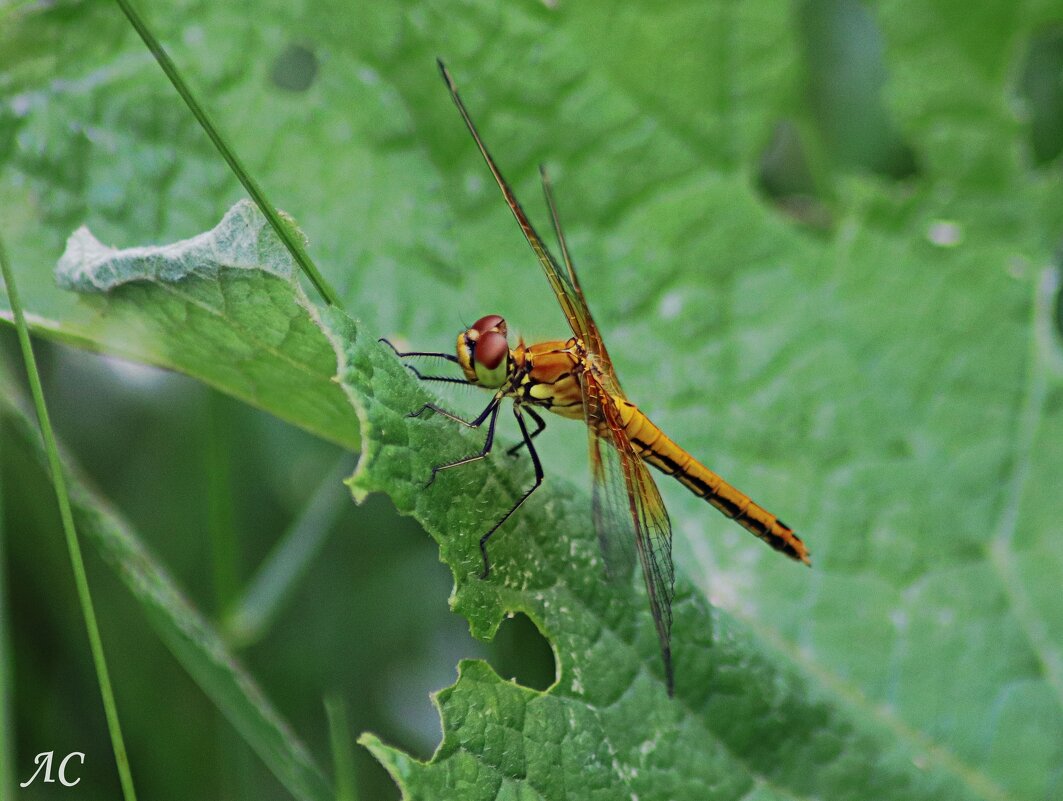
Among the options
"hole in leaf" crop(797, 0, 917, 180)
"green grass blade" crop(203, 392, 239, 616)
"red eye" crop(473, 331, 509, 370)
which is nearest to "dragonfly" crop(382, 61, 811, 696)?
"red eye" crop(473, 331, 509, 370)

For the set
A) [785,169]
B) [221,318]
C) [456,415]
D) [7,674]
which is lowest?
[7,674]

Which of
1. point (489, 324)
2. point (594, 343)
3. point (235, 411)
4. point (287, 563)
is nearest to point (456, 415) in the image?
point (489, 324)

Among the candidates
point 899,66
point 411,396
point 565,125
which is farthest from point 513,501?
point 899,66

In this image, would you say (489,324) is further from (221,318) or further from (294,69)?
(294,69)

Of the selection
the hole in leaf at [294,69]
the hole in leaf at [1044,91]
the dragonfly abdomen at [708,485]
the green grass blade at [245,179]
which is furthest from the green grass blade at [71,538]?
the hole in leaf at [1044,91]

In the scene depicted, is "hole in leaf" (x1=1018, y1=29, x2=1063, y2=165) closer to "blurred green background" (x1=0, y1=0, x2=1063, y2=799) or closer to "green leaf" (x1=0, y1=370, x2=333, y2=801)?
"blurred green background" (x1=0, y1=0, x2=1063, y2=799)

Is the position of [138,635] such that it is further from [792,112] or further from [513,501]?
[792,112]

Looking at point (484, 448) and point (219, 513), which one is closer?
point (484, 448)
